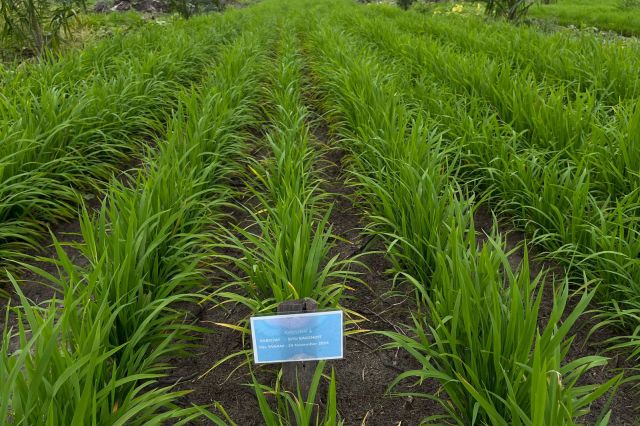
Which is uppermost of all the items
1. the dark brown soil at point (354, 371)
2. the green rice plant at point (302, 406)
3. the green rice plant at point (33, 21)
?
the green rice plant at point (33, 21)

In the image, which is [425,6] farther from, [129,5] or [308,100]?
[308,100]

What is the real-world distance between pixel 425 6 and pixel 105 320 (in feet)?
58.1

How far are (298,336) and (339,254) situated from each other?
1024 millimetres

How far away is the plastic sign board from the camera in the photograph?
1.31 metres

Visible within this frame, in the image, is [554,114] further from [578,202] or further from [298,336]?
[298,336]

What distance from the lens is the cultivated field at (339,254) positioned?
1.38 metres

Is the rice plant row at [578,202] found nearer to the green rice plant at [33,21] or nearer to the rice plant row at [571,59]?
the rice plant row at [571,59]

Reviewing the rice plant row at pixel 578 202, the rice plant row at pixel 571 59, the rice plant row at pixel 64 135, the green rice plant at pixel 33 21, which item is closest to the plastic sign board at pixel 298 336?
the rice plant row at pixel 578 202

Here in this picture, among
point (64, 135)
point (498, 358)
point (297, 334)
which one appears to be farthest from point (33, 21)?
point (498, 358)

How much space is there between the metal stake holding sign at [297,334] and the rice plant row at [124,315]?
0.79 ft

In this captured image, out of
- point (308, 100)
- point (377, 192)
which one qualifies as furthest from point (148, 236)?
point (308, 100)

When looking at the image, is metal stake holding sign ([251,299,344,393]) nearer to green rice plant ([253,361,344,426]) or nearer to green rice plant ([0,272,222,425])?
green rice plant ([253,361,344,426])

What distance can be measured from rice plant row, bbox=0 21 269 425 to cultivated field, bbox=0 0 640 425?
0.04 ft

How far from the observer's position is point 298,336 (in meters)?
1.35
